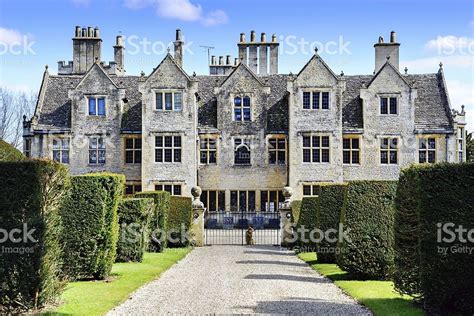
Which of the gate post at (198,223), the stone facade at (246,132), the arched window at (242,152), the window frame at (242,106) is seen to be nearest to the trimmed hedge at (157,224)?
the gate post at (198,223)

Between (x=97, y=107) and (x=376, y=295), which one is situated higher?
(x=97, y=107)

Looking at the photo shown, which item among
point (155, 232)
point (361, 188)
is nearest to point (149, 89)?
point (155, 232)

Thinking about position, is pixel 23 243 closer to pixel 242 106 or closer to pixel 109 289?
pixel 109 289

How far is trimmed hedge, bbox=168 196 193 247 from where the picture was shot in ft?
98.6

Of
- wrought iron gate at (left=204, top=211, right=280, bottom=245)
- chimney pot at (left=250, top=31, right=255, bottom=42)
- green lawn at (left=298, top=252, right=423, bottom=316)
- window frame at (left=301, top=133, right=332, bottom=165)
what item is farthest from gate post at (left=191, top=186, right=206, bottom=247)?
chimney pot at (left=250, top=31, right=255, bottom=42)

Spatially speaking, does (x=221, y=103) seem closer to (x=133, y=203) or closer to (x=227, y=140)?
(x=227, y=140)

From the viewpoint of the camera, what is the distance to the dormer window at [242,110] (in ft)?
138

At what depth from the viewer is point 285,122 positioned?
4244 cm

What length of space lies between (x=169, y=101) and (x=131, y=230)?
20865 mm

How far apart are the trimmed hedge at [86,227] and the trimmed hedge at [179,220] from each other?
13.7 metres

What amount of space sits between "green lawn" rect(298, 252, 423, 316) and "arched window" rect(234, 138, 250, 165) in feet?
75.8

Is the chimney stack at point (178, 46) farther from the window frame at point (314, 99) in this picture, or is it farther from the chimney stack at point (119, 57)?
the window frame at point (314, 99)

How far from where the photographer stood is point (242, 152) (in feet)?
139

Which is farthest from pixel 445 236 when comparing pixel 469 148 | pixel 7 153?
pixel 469 148
